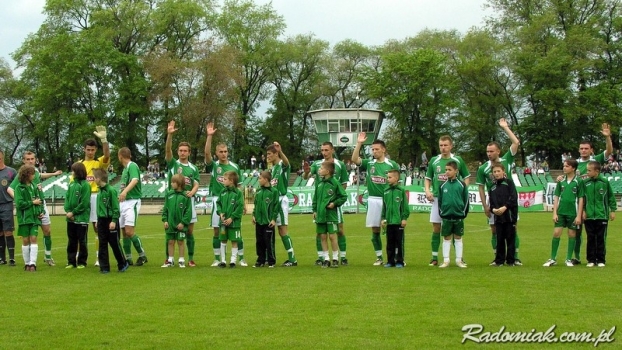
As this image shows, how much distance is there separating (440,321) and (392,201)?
5.68m

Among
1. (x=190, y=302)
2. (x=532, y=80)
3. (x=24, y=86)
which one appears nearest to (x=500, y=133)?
(x=532, y=80)

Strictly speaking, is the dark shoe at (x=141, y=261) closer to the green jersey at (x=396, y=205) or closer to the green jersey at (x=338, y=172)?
the green jersey at (x=338, y=172)

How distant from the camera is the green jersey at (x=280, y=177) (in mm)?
14281

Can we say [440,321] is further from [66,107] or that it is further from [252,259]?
[66,107]

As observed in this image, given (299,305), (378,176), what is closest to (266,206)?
(378,176)

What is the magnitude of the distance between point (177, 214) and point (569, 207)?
6949mm

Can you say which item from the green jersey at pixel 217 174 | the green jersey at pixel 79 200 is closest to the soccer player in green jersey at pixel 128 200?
the green jersey at pixel 79 200

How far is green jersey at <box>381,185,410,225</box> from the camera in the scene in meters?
13.6

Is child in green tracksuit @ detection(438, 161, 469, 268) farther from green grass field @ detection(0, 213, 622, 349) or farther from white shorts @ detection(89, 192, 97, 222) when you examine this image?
white shorts @ detection(89, 192, 97, 222)

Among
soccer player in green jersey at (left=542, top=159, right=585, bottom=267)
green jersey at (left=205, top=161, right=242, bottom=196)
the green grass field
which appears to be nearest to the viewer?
the green grass field

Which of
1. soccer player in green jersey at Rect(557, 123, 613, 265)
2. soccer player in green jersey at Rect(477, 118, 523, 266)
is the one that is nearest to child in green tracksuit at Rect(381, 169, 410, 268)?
soccer player in green jersey at Rect(477, 118, 523, 266)

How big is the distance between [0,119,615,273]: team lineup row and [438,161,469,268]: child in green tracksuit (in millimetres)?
17

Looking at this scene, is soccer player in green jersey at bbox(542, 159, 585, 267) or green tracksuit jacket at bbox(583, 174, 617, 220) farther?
soccer player in green jersey at bbox(542, 159, 585, 267)

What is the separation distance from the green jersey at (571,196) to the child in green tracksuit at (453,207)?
187cm
